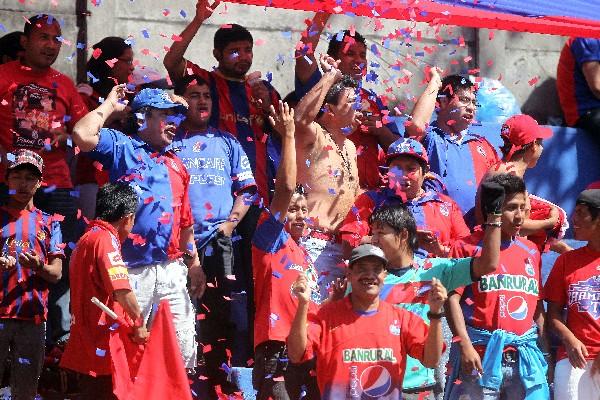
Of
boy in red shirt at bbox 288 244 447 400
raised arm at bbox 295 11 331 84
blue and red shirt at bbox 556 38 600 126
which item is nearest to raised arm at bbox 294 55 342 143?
raised arm at bbox 295 11 331 84

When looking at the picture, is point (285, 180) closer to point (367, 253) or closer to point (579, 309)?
point (367, 253)

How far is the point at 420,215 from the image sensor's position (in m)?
7.33

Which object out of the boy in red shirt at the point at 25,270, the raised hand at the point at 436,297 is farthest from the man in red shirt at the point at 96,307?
the raised hand at the point at 436,297

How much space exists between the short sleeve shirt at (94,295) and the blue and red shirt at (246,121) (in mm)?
1559

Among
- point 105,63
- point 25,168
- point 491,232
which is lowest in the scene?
point 491,232

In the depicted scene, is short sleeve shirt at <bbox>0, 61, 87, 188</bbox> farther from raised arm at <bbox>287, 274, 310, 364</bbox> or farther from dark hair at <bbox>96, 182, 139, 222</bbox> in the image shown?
raised arm at <bbox>287, 274, 310, 364</bbox>

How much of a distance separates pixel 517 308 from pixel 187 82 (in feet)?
7.43

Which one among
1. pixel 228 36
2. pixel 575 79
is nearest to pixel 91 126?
pixel 228 36

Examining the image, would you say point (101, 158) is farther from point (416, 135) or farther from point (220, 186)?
point (416, 135)

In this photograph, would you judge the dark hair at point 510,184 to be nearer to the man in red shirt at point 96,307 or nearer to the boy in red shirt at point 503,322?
the boy in red shirt at point 503,322

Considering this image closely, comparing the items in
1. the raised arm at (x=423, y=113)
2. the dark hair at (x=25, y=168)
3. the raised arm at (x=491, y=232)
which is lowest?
the raised arm at (x=491, y=232)

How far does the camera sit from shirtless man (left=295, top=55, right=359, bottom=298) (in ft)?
24.6

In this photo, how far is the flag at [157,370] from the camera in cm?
632

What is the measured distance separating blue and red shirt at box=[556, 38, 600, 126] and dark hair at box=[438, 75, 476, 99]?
178 cm
